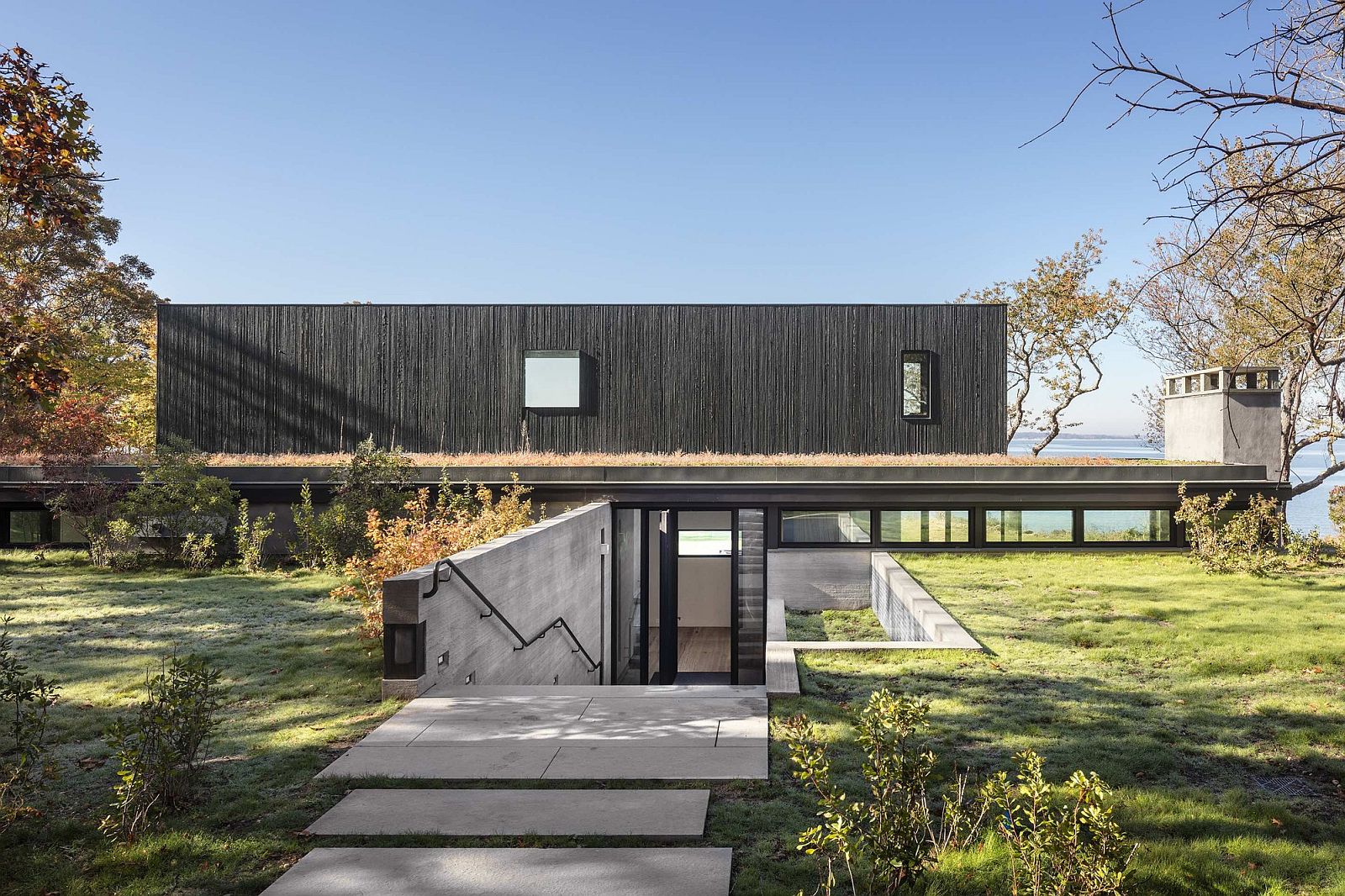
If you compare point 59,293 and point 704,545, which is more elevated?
point 59,293

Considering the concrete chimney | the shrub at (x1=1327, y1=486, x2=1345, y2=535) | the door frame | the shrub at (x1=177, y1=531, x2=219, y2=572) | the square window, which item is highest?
the square window

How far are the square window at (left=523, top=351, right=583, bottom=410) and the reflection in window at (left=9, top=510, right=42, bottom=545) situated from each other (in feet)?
29.0

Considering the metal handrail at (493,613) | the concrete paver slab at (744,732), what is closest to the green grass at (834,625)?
the metal handrail at (493,613)

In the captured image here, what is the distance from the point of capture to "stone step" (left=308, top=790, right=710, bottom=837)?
11.1ft

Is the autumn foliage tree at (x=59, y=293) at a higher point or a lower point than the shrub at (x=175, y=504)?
higher

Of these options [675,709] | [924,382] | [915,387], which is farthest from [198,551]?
[924,382]

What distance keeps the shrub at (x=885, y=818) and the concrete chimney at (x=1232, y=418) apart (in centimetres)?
1165

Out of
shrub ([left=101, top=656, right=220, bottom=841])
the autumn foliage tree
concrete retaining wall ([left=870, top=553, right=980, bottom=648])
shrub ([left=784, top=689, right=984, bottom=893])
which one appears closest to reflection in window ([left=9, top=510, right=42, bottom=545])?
the autumn foliage tree

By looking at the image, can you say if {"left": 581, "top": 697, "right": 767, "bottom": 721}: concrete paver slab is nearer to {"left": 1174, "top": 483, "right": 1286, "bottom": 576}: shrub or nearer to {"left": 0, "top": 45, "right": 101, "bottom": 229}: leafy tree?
{"left": 0, "top": 45, "right": 101, "bottom": 229}: leafy tree

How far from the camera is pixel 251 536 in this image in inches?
468

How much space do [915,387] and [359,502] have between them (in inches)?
466

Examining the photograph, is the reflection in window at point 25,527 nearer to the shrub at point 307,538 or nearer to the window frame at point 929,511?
the shrub at point 307,538

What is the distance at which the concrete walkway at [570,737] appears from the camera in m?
4.11

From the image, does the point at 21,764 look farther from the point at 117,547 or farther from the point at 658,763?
the point at 117,547
